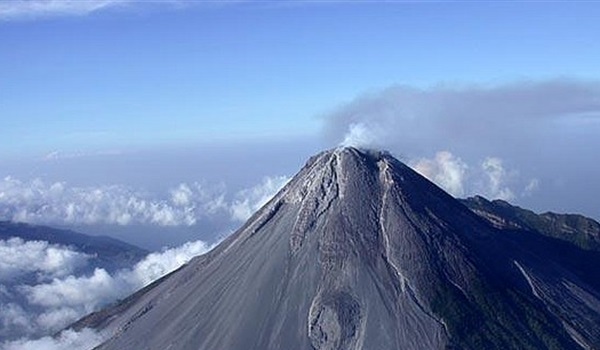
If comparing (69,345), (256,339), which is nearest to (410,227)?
(256,339)

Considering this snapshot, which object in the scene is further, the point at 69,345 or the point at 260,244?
the point at 69,345

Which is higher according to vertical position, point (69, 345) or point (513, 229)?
point (513, 229)

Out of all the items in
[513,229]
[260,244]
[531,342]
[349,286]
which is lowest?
[531,342]

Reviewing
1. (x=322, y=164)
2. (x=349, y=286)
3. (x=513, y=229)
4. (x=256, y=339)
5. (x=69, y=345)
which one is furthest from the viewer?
(x=513, y=229)

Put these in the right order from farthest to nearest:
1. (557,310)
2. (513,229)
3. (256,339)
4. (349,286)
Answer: (513,229) < (557,310) < (349,286) < (256,339)

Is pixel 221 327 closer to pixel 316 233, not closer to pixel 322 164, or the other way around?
pixel 316 233

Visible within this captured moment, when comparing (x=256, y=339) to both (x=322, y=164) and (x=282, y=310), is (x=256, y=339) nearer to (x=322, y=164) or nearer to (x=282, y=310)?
(x=282, y=310)
